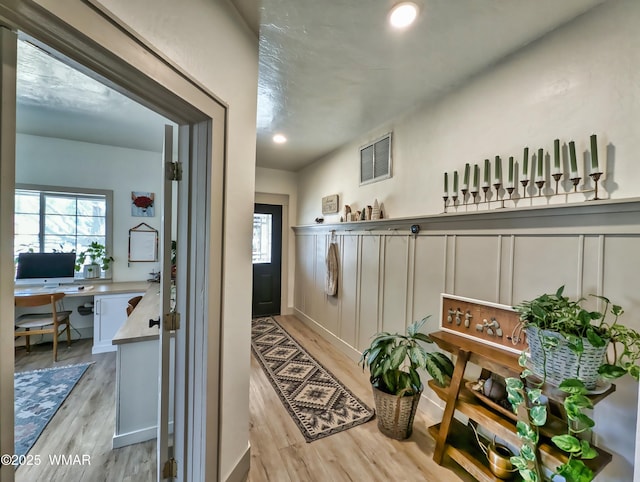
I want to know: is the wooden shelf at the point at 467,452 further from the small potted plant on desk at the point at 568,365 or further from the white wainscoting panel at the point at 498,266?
the white wainscoting panel at the point at 498,266

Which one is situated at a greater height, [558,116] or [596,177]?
[558,116]

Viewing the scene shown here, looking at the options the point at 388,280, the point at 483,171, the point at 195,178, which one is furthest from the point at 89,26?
the point at 388,280

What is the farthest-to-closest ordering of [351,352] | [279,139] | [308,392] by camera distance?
1. [279,139]
2. [351,352]
3. [308,392]

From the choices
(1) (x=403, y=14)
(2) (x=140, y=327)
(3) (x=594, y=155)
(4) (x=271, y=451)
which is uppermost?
(1) (x=403, y=14)

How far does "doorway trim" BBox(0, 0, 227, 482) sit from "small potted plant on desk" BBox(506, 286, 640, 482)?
1344 millimetres

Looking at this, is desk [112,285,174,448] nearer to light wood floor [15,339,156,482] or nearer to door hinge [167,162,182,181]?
light wood floor [15,339,156,482]

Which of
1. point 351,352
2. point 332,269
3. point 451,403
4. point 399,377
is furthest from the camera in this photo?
point 332,269

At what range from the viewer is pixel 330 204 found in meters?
3.59

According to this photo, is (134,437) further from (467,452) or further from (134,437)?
(467,452)

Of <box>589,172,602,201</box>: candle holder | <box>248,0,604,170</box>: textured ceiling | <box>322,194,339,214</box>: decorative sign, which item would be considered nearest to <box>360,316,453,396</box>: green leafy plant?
<box>589,172,602,201</box>: candle holder

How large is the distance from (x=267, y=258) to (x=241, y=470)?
3393 mm

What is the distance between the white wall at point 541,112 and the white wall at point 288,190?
250cm

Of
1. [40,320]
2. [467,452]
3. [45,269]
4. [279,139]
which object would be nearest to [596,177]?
[467,452]

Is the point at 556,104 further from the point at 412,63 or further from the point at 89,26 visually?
the point at 89,26
